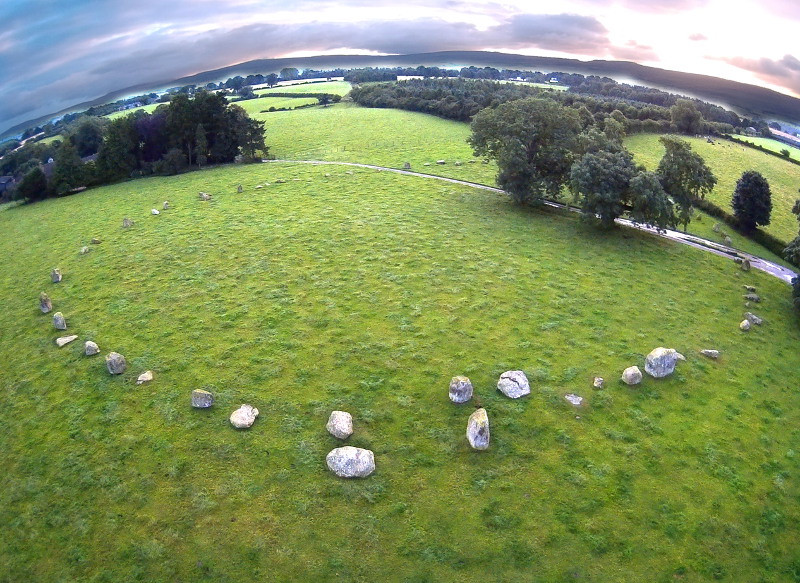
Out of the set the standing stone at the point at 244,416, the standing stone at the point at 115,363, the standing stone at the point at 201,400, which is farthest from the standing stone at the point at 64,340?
the standing stone at the point at 244,416

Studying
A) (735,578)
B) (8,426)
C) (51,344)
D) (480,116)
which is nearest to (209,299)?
(51,344)

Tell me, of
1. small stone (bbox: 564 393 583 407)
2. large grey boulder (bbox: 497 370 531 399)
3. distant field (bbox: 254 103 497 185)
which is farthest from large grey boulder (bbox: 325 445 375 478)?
distant field (bbox: 254 103 497 185)

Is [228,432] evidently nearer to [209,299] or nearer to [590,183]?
[209,299]

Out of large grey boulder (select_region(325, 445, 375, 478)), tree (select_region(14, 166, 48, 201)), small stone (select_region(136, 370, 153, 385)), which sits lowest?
large grey boulder (select_region(325, 445, 375, 478))

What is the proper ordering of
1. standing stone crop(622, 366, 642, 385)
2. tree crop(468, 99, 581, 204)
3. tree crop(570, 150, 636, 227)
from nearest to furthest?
1. standing stone crop(622, 366, 642, 385)
2. tree crop(570, 150, 636, 227)
3. tree crop(468, 99, 581, 204)

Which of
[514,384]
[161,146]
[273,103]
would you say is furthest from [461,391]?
[273,103]

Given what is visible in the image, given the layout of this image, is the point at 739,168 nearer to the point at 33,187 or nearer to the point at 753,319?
the point at 753,319

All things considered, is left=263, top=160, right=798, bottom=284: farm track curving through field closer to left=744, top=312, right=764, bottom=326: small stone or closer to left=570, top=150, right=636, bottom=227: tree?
left=570, top=150, right=636, bottom=227: tree
